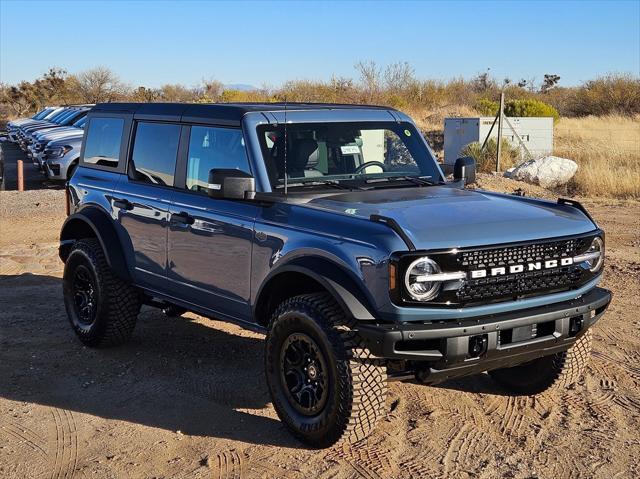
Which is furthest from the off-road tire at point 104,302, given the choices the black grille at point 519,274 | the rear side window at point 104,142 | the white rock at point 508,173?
the white rock at point 508,173

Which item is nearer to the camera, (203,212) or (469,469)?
(469,469)

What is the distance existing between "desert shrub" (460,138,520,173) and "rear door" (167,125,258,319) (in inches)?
644

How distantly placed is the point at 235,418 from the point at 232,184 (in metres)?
1.49

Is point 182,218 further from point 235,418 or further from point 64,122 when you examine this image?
point 64,122

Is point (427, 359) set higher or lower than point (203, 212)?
lower

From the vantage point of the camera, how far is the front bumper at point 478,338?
4.29 m

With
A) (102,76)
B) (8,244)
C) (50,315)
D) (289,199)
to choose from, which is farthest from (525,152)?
(102,76)

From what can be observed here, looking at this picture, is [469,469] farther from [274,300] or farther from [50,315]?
[50,315]

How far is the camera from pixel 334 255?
458cm

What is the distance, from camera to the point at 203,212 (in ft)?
18.4

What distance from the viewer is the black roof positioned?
18.5 ft

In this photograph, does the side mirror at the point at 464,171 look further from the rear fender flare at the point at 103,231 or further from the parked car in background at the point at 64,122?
the parked car in background at the point at 64,122

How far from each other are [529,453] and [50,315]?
5.00 m

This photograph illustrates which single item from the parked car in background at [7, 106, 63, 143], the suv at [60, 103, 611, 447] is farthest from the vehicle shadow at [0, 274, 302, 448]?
the parked car in background at [7, 106, 63, 143]
